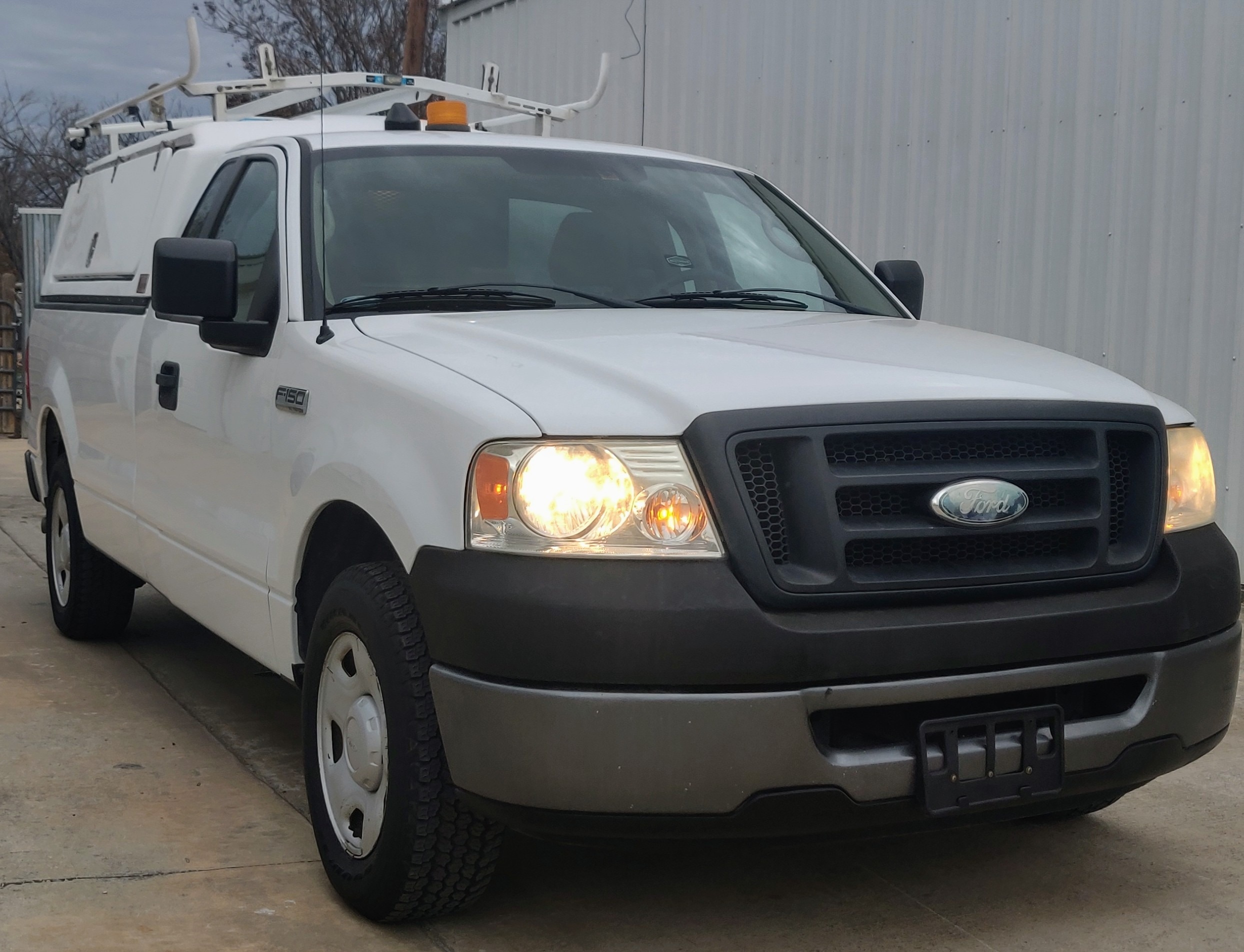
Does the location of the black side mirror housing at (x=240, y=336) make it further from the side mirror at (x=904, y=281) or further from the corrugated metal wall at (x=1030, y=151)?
the corrugated metal wall at (x=1030, y=151)

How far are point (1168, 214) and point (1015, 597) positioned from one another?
509 cm

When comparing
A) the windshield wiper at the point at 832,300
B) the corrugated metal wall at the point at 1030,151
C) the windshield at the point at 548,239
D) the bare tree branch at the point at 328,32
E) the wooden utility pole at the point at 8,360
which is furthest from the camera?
the bare tree branch at the point at 328,32

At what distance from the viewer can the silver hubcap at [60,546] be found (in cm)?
634

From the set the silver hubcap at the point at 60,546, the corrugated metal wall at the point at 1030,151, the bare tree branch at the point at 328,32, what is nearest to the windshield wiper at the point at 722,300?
the silver hubcap at the point at 60,546

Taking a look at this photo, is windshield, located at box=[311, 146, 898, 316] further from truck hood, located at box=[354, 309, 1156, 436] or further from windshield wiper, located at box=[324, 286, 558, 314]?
truck hood, located at box=[354, 309, 1156, 436]

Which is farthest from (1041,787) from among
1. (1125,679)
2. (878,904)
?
(878,904)

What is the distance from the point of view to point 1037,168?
8.12m

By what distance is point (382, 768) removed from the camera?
10.8ft

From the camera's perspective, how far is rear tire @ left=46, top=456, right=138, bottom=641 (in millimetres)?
6151

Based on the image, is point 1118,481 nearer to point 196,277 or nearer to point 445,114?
point 196,277

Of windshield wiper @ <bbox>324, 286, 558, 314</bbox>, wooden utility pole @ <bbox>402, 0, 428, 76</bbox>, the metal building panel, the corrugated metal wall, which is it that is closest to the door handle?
windshield wiper @ <bbox>324, 286, 558, 314</bbox>

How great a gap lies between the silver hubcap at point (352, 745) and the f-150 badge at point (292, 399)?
62 cm

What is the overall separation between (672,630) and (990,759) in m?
0.71

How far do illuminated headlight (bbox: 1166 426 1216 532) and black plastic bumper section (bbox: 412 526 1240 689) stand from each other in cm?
55
